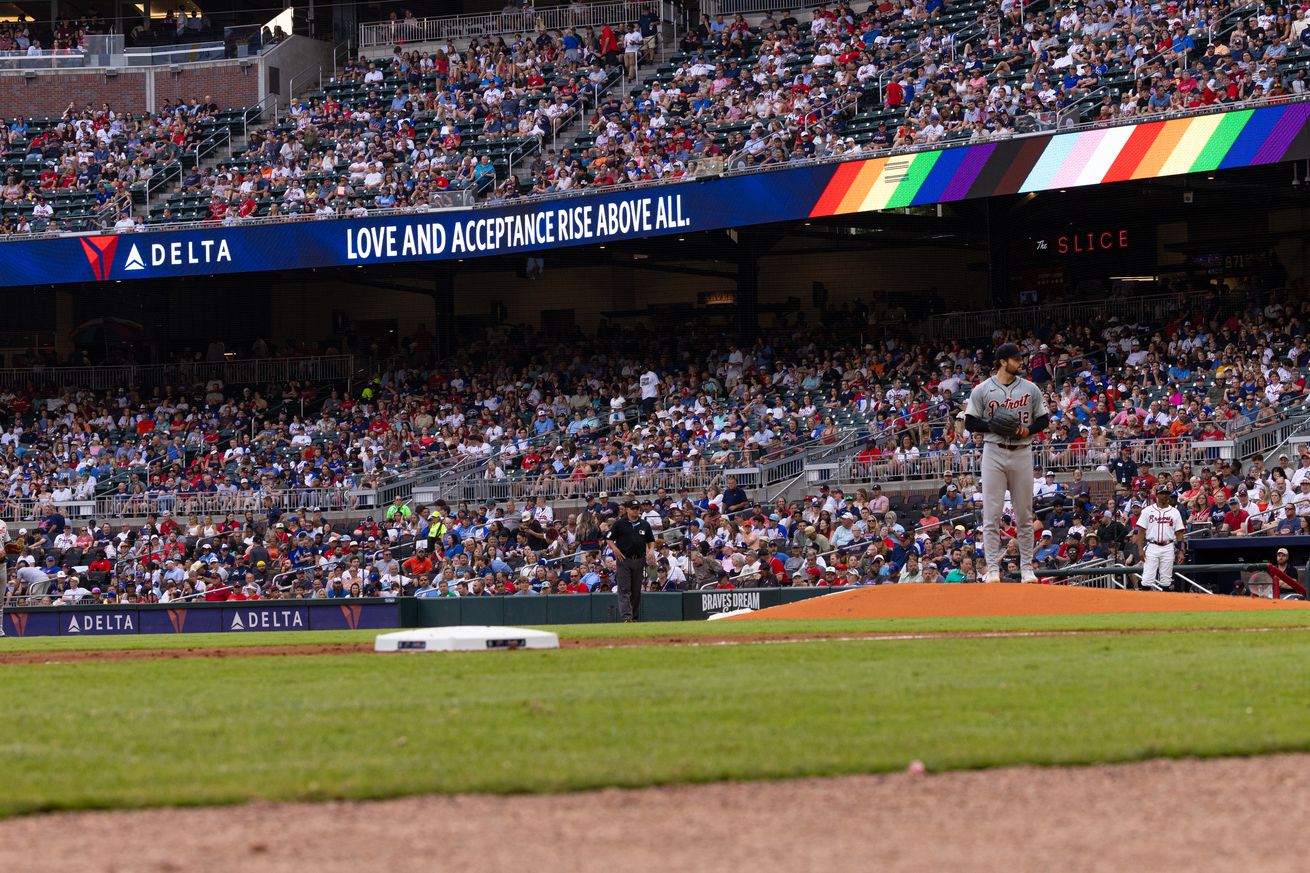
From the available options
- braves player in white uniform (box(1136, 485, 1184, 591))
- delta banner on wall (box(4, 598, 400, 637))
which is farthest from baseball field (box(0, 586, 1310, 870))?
delta banner on wall (box(4, 598, 400, 637))

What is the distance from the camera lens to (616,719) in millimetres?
7156

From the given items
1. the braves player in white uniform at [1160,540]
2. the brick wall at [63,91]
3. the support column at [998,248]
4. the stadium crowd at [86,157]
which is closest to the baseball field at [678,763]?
the braves player in white uniform at [1160,540]

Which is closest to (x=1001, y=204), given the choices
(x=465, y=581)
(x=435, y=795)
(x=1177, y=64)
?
(x=1177, y=64)

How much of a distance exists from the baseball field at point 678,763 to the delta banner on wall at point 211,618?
1596 cm

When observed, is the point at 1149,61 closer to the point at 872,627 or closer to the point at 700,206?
the point at 700,206

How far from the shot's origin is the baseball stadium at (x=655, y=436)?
5828mm

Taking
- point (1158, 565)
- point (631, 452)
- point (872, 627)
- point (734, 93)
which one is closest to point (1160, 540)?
point (1158, 565)

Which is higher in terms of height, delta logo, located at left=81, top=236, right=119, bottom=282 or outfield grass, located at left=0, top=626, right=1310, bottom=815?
delta logo, located at left=81, top=236, right=119, bottom=282

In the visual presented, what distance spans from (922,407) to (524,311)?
17852 mm

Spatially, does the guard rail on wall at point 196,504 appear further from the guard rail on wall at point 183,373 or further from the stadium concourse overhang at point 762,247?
the guard rail on wall at point 183,373

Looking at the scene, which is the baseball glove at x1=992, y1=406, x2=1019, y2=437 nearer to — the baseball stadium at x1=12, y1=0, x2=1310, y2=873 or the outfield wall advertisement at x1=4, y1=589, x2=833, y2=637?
the baseball stadium at x1=12, y1=0, x2=1310, y2=873

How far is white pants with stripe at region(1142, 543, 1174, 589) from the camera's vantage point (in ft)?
63.5

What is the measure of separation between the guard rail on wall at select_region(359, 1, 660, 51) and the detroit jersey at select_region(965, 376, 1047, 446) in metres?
30.5

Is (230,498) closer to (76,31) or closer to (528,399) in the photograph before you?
(528,399)
